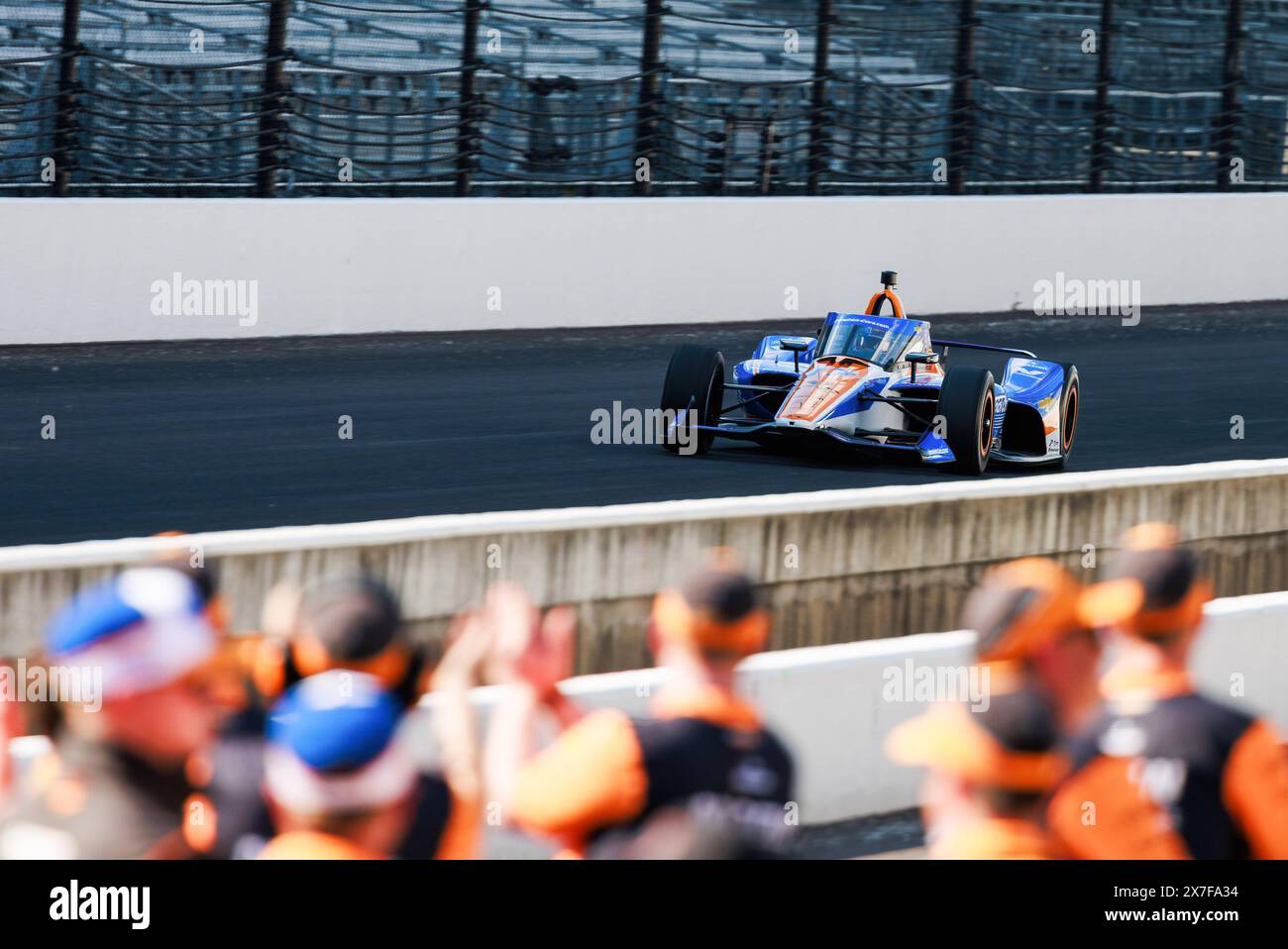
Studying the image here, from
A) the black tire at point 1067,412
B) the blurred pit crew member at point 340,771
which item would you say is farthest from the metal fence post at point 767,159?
the blurred pit crew member at point 340,771

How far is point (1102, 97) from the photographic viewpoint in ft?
71.8

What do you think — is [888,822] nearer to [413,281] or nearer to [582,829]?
[582,829]

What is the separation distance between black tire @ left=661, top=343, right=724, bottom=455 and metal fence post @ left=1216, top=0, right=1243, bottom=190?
12.5 m

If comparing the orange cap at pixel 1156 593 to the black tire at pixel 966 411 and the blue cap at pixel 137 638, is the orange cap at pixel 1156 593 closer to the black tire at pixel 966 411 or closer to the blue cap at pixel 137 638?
the blue cap at pixel 137 638

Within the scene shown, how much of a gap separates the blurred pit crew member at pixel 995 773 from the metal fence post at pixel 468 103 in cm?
1405

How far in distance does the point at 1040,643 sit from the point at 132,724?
68.2 inches

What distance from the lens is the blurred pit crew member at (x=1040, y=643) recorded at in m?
4.04

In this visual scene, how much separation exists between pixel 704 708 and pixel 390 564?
391 centimetres

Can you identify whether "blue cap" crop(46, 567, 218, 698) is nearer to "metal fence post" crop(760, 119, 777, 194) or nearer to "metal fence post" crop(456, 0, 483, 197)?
"metal fence post" crop(456, 0, 483, 197)

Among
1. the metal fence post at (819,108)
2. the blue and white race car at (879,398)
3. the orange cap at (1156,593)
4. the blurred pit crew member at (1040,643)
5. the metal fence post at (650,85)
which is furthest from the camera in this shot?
the metal fence post at (819,108)

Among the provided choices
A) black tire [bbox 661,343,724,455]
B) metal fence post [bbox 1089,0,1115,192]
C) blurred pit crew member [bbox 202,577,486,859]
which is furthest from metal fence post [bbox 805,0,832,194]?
blurred pit crew member [bbox 202,577,486,859]

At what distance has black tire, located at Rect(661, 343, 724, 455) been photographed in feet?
39.0
